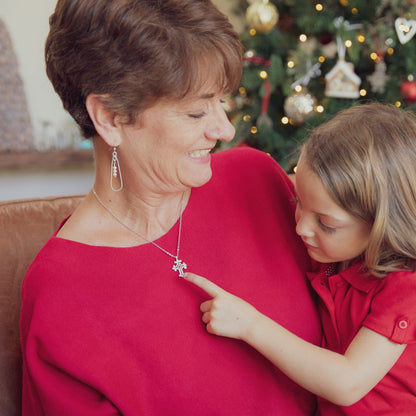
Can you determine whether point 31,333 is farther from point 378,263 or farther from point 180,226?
point 378,263

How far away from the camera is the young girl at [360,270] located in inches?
45.6

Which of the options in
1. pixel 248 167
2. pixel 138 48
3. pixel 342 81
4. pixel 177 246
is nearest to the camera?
pixel 138 48

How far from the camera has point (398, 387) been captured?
124 centimetres

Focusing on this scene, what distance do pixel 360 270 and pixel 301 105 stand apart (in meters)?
1.49

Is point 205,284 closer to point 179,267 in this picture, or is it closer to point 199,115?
point 179,267

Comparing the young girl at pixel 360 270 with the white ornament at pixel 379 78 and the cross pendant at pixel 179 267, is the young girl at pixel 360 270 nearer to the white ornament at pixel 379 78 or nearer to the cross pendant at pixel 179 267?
the cross pendant at pixel 179 267

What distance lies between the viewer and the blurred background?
2.56 m

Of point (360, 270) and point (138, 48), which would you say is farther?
point (360, 270)

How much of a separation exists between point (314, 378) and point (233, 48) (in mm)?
740

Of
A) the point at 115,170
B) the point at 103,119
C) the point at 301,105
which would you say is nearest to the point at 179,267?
the point at 115,170

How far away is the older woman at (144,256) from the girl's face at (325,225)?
0.16 meters

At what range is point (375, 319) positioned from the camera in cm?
116

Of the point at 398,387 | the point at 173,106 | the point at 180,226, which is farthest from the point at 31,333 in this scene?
the point at 398,387

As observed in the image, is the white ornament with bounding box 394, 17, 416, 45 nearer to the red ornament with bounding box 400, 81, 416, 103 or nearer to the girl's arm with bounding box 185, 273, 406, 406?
the red ornament with bounding box 400, 81, 416, 103
